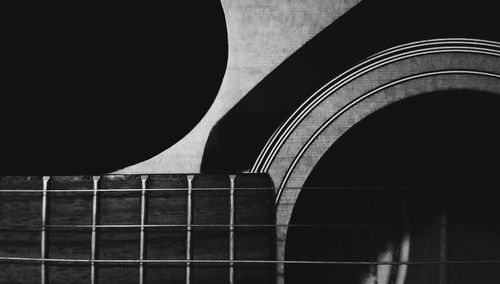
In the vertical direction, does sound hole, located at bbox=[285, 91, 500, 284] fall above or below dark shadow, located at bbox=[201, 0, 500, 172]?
below

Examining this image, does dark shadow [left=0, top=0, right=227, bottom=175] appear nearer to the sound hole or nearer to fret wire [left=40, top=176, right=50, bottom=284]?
fret wire [left=40, top=176, right=50, bottom=284]

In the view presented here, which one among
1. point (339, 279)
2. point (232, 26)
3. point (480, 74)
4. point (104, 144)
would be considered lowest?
point (339, 279)

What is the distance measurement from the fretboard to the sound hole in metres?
0.20

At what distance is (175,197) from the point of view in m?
0.81

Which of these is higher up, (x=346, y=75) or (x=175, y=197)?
(x=346, y=75)

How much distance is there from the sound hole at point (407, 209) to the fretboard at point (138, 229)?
→ 204mm

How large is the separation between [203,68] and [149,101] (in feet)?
0.42

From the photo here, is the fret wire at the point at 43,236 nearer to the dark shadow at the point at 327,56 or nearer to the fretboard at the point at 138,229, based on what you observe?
the fretboard at the point at 138,229

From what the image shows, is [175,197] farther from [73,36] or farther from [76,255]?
[73,36]

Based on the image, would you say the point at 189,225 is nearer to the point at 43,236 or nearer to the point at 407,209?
the point at 43,236

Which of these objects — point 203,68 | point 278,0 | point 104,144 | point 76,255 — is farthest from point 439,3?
point 76,255

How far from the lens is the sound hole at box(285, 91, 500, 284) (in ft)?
3.25

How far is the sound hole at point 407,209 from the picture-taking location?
990 millimetres

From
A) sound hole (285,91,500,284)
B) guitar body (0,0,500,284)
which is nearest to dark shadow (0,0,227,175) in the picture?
guitar body (0,0,500,284)
